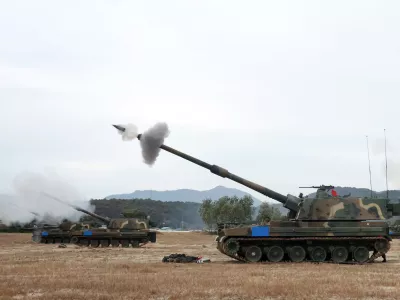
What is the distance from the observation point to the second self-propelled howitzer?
23500 mm

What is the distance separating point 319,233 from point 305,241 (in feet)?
2.41

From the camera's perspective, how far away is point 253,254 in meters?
23.8

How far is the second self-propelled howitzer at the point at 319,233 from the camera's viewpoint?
77.1 ft

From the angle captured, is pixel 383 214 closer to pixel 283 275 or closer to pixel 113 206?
pixel 283 275

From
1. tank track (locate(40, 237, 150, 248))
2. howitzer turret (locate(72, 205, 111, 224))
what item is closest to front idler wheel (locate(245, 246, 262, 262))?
tank track (locate(40, 237, 150, 248))

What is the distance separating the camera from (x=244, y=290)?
525 inches

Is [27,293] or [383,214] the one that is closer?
[27,293]

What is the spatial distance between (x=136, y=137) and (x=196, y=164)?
3.04 metres

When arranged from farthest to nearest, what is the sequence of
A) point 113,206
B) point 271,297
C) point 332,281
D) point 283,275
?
point 113,206
point 283,275
point 332,281
point 271,297

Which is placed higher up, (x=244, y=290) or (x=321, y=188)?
(x=321, y=188)

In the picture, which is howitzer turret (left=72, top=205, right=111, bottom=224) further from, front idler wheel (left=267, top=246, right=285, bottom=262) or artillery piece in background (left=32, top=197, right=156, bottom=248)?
front idler wheel (left=267, top=246, right=285, bottom=262)

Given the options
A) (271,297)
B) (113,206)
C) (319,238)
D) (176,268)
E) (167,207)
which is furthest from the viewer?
(167,207)

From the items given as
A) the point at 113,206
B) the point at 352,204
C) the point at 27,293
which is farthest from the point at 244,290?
the point at 113,206

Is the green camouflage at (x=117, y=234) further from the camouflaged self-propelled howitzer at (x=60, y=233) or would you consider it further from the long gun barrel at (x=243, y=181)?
the long gun barrel at (x=243, y=181)
